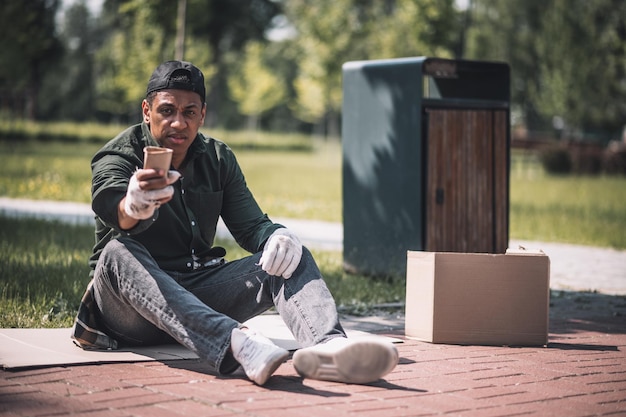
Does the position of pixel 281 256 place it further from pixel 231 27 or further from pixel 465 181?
pixel 231 27

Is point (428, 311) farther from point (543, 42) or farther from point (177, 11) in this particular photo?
point (543, 42)

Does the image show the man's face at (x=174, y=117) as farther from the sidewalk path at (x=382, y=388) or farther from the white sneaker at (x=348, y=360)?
the white sneaker at (x=348, y=360)

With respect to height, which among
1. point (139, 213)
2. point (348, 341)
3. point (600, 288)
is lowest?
point (600, 288)

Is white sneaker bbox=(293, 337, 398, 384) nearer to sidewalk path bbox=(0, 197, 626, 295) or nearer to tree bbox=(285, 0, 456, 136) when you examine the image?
sidewalk path bbox=(0, 197, 626, 295)

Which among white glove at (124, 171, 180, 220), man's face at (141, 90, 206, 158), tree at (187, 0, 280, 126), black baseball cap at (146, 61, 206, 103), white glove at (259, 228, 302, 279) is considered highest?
tree at (187, 0, 280, 126)

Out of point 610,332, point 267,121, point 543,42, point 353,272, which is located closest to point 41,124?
point 543,42

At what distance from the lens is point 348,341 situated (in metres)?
3.79

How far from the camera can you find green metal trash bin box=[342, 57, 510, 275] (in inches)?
296

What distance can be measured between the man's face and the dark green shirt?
2.6 inches

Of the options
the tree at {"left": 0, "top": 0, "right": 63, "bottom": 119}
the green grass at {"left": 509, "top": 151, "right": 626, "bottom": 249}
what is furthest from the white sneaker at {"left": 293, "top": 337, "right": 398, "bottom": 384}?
the tree at {"left": 0, "top": 0, "right": 63, "bottom": 119}

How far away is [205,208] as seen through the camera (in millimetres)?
4566

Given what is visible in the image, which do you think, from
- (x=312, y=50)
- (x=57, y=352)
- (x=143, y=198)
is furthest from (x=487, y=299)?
(x=312, y=50)

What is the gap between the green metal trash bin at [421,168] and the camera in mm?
7512

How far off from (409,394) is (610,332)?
2.54 meters
